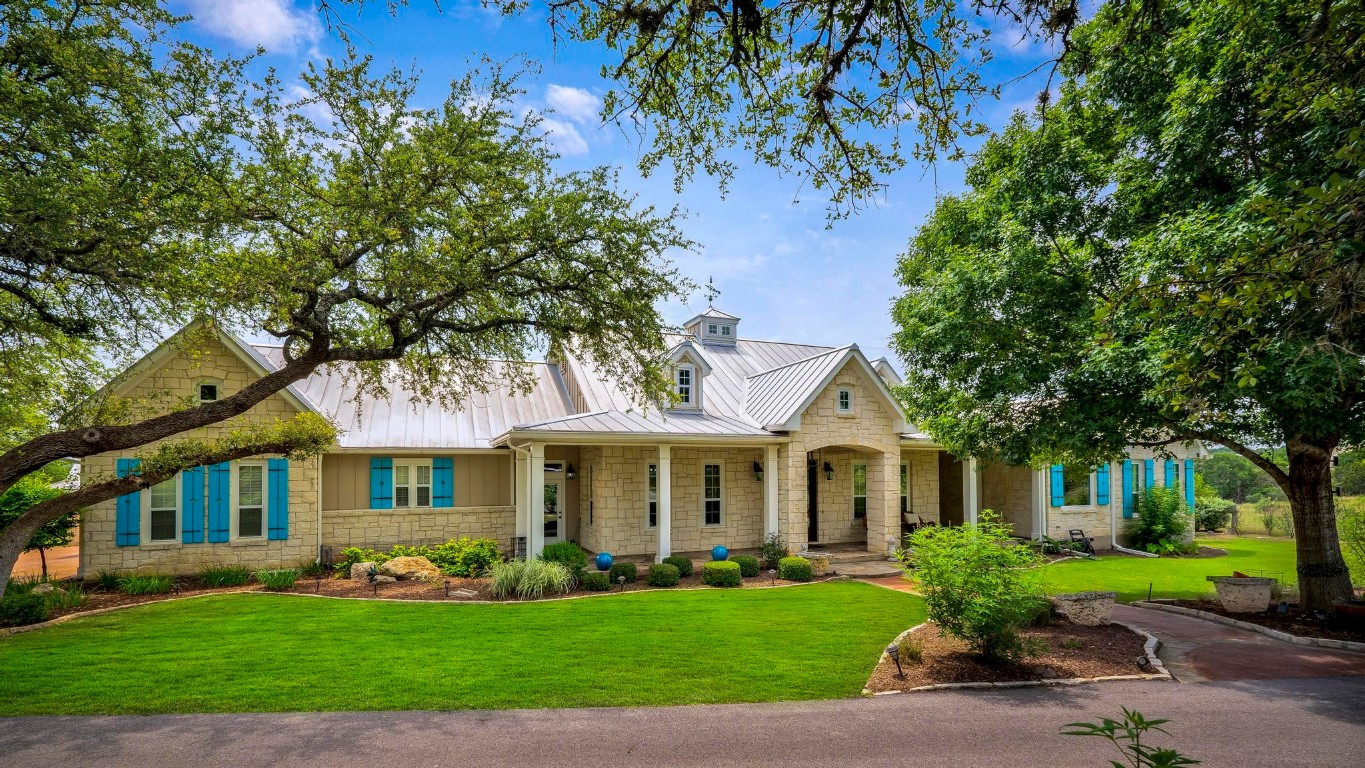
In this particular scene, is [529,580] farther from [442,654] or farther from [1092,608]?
[1092,608]

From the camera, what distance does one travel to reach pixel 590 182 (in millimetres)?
10570

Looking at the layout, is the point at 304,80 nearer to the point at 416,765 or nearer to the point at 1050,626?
the point at 416,765

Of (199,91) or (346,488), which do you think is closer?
(199,91)

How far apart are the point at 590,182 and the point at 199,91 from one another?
16.9 ft

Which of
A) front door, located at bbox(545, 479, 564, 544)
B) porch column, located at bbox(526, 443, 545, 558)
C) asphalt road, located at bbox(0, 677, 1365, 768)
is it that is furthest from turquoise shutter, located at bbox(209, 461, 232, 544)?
asphalt road, located at bbox(0, 677, 1365, 768)

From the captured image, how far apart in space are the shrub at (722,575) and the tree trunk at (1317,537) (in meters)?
9.75

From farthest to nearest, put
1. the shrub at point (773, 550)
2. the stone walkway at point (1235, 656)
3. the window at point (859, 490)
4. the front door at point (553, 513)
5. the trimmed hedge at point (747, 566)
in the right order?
the window at point (859, 490) < the front door at point (553, 513) < the shrub at point (773, 550) < the trimmed hedge at point (747, 566) < the stone walkway at point (1235, 656)

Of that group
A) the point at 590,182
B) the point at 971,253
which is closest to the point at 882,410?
the point at 971,253

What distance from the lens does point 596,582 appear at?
13.4 meters

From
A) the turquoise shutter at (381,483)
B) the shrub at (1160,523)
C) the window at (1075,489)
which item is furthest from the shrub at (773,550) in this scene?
the shrub at (1160,523)

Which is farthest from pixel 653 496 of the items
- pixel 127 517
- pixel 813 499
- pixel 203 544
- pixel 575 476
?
pixel 127 517

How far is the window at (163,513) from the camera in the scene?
47.2ft

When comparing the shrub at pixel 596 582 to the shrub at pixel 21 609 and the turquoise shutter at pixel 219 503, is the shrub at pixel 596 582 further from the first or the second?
the shrub at pixel 21 609

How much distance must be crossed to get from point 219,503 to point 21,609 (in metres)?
4.31
